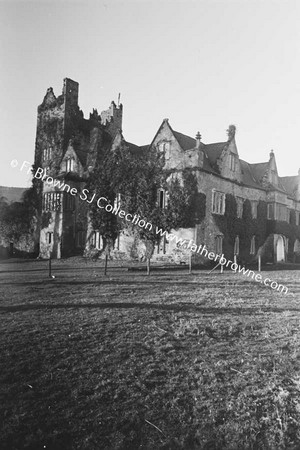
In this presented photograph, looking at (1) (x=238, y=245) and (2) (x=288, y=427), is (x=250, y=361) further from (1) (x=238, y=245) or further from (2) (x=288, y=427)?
(1) (x=238, y=245)

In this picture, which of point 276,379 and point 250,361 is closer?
point 276,379

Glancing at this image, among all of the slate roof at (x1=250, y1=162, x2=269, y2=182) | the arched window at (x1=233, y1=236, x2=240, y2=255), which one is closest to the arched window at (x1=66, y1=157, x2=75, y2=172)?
the arched window at (x1=233, y1=236, x2=240, y2=255)

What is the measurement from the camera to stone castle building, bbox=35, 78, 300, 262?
3105cm

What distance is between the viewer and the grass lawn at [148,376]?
476cm

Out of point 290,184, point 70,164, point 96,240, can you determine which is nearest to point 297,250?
point 290,184

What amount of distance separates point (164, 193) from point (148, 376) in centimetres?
2534

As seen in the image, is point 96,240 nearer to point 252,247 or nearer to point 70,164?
point 70,164

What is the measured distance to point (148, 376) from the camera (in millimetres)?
6414

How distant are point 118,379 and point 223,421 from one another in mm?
1995

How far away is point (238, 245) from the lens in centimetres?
3478

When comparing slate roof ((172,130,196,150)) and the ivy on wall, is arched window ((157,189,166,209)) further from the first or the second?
the ivy on wall

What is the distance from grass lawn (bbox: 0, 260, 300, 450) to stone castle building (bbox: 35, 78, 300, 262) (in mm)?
19510

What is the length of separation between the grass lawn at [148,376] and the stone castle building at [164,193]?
64.0 feet

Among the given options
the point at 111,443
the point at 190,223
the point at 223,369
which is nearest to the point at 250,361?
the point at 223,369
